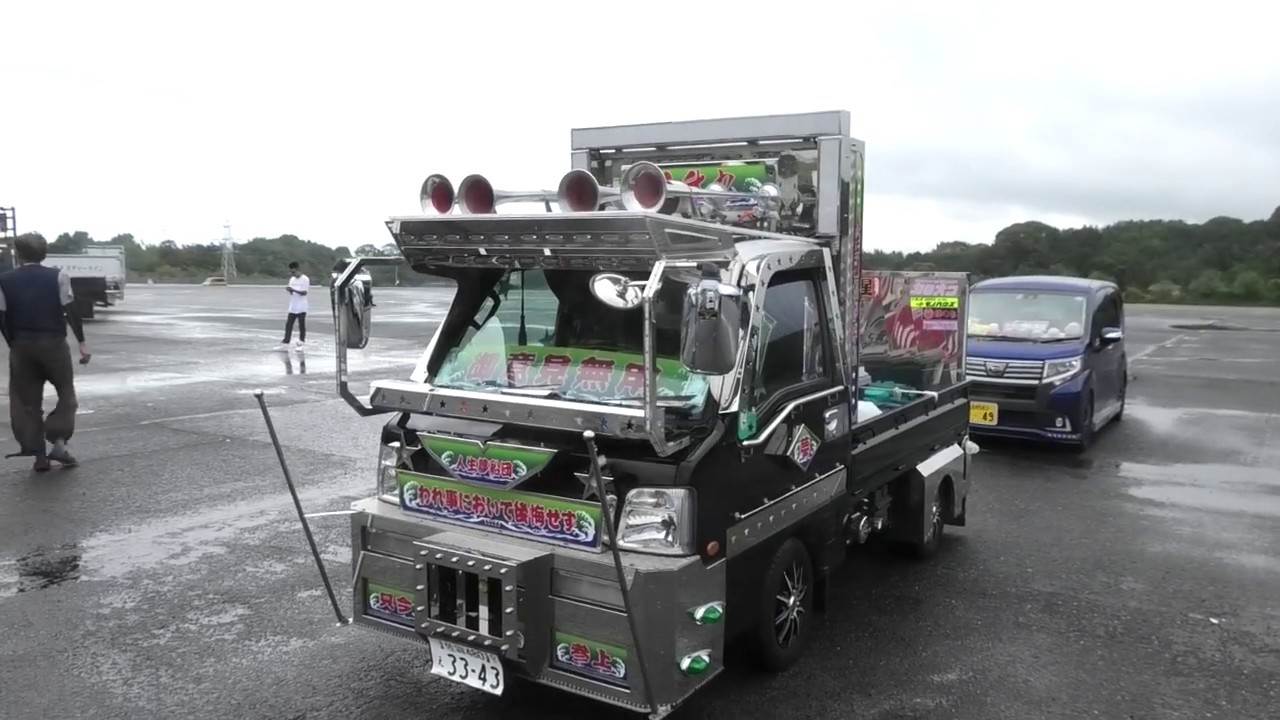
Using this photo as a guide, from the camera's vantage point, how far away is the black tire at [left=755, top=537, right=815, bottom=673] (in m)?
4.41

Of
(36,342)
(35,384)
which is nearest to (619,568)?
(36,342)

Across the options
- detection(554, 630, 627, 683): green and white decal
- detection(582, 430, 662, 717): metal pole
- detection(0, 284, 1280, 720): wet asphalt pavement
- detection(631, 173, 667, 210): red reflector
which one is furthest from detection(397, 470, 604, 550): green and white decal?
detection(631, 173, 667, 210): red reflector

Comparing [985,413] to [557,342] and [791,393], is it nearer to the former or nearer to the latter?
[791,393]

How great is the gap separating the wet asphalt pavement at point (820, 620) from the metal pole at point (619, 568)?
0.79m

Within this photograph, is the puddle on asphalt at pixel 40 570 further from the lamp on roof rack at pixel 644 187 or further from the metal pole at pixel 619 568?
the lamp on roof rack at pixel 644 187

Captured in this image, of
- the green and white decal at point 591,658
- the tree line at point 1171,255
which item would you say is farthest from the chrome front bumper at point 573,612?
the tree line at point 1171,255

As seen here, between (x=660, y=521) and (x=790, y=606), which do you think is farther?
(x=790, y=606)

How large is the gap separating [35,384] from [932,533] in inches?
299

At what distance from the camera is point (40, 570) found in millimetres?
6078

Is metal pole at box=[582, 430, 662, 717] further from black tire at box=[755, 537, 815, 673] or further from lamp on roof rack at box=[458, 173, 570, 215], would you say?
lamp on roof rack at box=[458, 173, 570, 215]

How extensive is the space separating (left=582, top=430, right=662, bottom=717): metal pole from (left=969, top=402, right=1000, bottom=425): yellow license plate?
25.8ft

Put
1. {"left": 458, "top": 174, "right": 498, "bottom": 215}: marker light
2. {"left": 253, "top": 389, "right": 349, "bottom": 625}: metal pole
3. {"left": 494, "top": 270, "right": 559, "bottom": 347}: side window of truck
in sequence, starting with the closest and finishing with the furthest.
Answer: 1. {"left": 253, "top": 389, "right": 349, "bottom": 625}: metal pole
2. {"left": 458, "top": 174, "right": 498, "bottom": 215}: marker light
3. {"left": 494, "top": 270, "right": 559, "bottom": 347}: side window of truck

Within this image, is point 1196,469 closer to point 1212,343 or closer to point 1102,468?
point 1102,468

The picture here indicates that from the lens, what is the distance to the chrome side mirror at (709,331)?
343 centimetres
